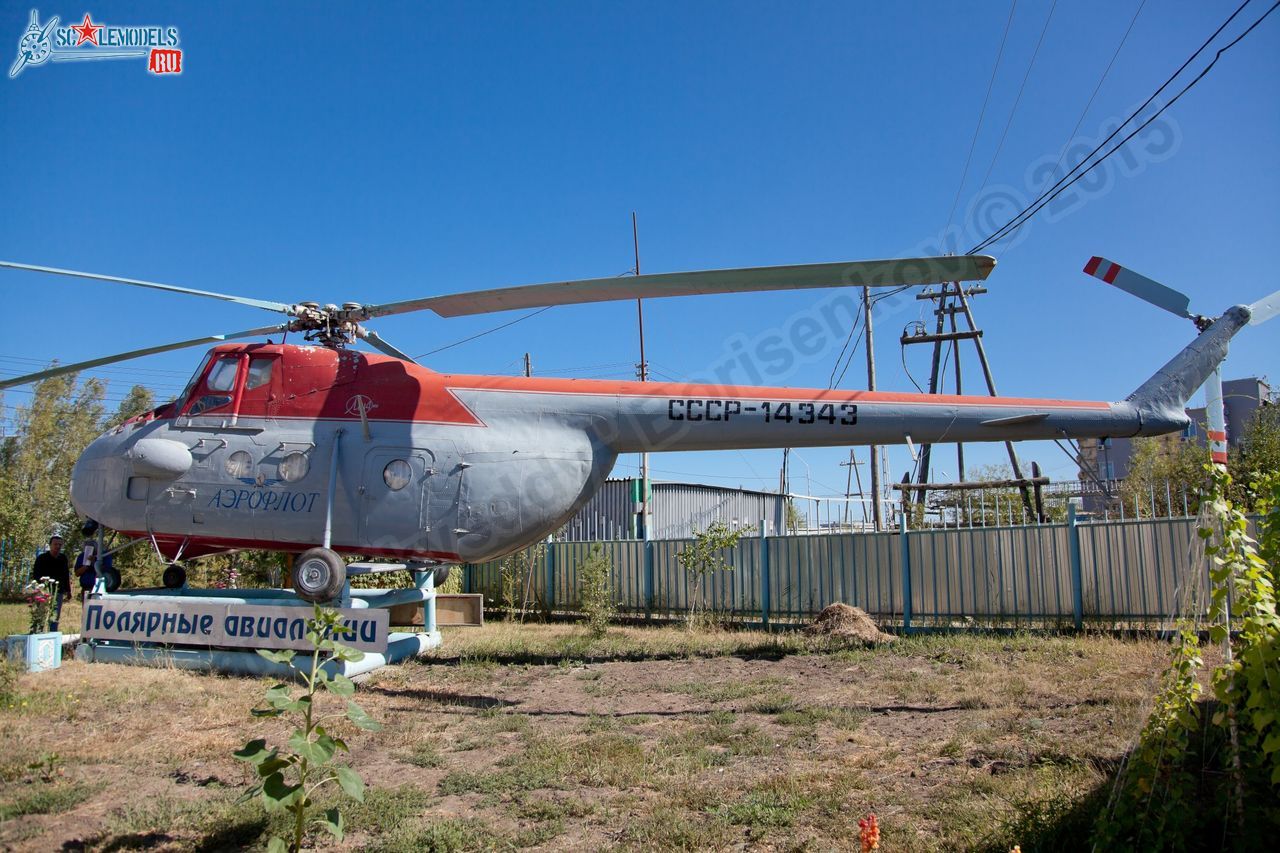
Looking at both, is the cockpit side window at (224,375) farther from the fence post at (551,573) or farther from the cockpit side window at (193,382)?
the fence post at (551,573)

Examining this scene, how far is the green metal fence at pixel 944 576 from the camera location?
11891mm

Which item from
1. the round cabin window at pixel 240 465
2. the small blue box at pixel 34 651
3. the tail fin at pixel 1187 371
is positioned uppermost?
the tail fin at pixel 1187 371

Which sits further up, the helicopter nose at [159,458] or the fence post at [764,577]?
the helicopter nose at [159,458]

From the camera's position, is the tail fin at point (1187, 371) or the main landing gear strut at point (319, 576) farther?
the main landing gear strut at point (319, 576)

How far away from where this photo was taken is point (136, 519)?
1115 centimetres

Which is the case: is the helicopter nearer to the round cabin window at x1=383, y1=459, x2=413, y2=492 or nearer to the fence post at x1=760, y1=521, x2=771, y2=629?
the round cabin window at x1=383, y1=459, x2=413, y2=492

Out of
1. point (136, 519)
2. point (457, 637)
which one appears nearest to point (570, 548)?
point (457, 637)

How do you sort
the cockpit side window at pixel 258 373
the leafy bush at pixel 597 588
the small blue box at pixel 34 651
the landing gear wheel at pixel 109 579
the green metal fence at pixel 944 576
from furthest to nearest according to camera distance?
the leafy bush at pixel 597 588 < the green metal fence at pixel 944 576 < the landing gear wheel at pixel 109 579 < the cockpit side window at pixel 258 373 < the small blue box at pixel 34 651

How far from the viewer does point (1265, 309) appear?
29.7 feet

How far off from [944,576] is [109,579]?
13.3 meters

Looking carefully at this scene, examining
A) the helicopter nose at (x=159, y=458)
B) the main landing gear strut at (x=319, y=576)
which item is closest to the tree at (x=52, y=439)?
the helicopter nose at (x=159, y=458)

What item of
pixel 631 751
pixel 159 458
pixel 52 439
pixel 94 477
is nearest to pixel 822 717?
pixel 631 751

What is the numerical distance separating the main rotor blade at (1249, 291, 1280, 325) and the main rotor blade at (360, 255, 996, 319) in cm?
377

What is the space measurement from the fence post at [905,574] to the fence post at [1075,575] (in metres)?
2.48
